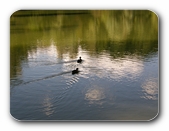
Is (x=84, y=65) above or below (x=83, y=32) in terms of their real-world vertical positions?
below

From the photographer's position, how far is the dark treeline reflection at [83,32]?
5.02 meters

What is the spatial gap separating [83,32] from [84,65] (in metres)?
0.31

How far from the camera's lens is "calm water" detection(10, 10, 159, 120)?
197 inches

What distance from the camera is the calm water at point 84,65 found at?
5012 mm

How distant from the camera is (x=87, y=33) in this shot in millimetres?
5137

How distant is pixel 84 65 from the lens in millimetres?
5109

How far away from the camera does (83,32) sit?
5.13 meters

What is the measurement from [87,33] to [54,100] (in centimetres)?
71

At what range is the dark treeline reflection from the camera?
5016 mm
